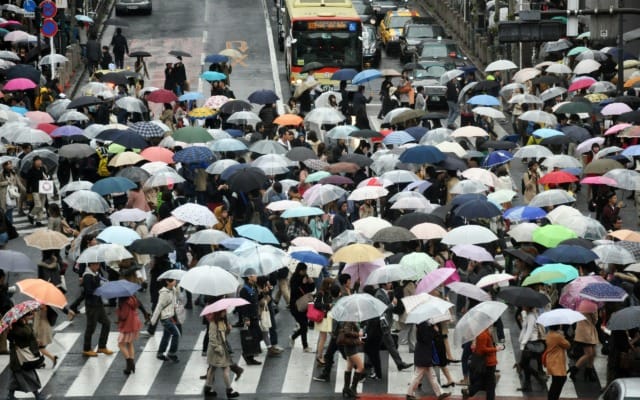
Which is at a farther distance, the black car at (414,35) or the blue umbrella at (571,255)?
the black car at (414,35)

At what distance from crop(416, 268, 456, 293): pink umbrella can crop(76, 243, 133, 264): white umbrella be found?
15.6ft

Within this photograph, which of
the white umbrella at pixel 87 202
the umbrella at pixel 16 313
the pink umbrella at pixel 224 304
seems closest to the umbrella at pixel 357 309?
the pink umbrella at pixel 224 304

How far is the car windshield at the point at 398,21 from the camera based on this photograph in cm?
5641

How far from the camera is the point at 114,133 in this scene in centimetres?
3150

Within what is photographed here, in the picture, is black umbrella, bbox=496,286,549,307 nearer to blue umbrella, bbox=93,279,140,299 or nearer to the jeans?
the jeans

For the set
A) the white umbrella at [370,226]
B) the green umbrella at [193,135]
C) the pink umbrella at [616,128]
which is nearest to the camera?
the white umbrella at [370,226]

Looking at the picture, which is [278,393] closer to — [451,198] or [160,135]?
[451,198]

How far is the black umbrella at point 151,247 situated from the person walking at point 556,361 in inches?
264

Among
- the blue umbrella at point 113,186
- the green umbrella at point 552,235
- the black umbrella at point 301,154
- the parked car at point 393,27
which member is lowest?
the parked car at point 393,27

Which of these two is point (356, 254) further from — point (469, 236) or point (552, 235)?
point (552, 235)

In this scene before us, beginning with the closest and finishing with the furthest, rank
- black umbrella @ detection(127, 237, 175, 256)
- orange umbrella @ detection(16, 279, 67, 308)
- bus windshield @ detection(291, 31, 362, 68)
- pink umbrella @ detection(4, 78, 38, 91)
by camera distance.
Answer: orange umbrella @ detection(16, 279, 67, 308)
black umbrella @ detection(127, 237, 175, 256)
pink umbrella @ detection(4, 78, 38, 91)
bus windshield @ detection(291, 31, 362, 68)

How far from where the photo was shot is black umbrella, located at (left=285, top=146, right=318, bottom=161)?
3023 cm

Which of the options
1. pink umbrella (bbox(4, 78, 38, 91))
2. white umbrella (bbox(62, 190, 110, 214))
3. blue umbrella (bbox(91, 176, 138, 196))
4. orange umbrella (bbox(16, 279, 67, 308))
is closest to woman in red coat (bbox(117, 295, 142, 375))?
orange umbrella (bbox(16, 279, 67, 308))

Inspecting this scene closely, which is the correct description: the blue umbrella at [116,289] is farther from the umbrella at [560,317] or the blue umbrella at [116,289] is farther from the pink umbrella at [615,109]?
the pink umbrella at [615,109]
